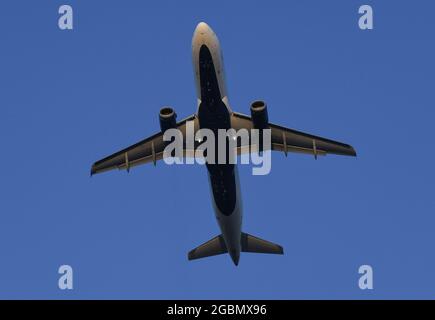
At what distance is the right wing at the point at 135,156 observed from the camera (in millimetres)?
52844

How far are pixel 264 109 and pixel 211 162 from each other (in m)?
4.39

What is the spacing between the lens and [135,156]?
176ft

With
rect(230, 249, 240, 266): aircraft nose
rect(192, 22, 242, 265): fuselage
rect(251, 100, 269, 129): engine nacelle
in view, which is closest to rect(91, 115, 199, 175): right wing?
rect(192, 22, 242, 265): fuselage

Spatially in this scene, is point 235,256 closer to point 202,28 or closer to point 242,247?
point 242,247

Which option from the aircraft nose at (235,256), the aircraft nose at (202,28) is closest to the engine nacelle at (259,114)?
the aircraft nose at (202,28)

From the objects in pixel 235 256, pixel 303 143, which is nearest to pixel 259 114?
pixel 303 143

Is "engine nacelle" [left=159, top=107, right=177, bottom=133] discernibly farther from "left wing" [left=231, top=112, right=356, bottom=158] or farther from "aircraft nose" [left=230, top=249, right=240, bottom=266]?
"aircraft nose" [left=230, top=249, right=240, bottom=266]

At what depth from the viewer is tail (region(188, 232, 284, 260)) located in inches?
2261

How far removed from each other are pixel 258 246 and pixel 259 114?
12239 mm

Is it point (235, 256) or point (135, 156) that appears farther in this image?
point (235, 256)

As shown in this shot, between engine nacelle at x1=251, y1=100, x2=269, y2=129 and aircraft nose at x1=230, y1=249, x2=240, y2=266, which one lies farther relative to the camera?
aircraft nose at x1=230, y1=249, x2=240, y2=266

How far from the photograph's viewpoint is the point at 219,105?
157 feet

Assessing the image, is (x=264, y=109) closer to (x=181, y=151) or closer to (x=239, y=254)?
(x=181, y=151)
